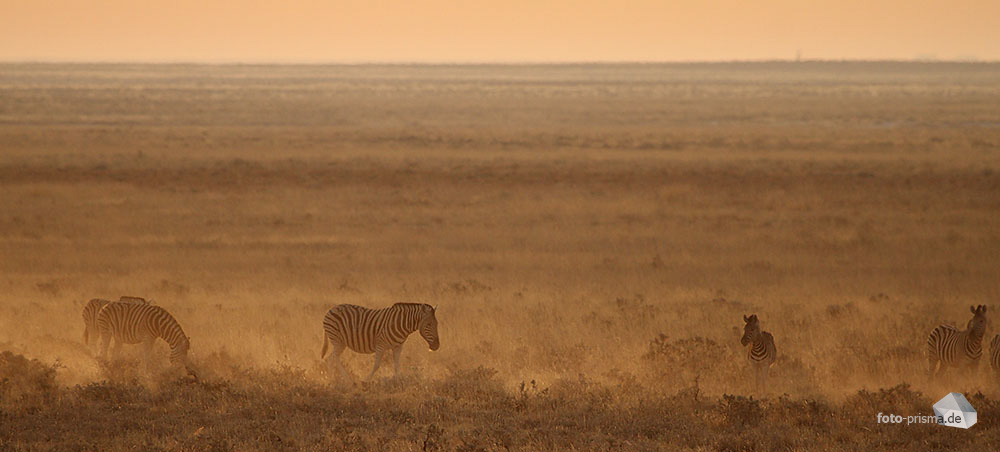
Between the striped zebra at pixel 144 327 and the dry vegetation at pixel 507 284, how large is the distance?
367 millimetres

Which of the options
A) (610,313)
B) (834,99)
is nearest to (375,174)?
(610,313)

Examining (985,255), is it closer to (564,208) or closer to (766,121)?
(564,208)

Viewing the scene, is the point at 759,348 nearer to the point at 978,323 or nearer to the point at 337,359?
the point at 978,323

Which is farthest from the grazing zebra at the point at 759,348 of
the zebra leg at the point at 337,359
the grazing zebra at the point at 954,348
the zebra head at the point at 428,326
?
the zebra leg at the point at 337,359

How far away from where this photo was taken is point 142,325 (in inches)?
526

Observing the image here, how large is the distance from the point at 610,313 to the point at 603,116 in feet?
267

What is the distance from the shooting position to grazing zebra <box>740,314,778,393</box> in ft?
40.0

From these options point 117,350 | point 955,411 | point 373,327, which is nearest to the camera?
point 955,411

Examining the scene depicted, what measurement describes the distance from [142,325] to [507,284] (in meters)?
10.1

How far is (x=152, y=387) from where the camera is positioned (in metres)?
12.2

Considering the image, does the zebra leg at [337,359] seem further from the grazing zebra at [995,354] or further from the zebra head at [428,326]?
the grazing zebra at [995,354]

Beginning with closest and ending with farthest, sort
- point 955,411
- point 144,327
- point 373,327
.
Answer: point 955,411 → point 373,327 → point 144,327

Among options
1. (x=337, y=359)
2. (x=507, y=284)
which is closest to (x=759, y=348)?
(x=337, y=359)

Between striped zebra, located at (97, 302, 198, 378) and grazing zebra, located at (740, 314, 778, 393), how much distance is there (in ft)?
22.5
